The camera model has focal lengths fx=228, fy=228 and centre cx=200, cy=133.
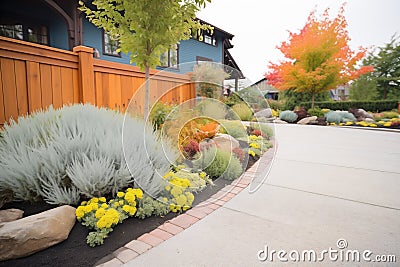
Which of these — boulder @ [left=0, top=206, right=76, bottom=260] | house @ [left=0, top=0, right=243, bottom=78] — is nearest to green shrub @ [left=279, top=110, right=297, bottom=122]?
house @ [left=0, top=0, right=243, bottom=78]

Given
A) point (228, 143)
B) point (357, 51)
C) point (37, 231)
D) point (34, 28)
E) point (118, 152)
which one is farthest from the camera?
point (357, 51)

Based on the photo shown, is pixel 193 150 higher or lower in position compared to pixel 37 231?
higher

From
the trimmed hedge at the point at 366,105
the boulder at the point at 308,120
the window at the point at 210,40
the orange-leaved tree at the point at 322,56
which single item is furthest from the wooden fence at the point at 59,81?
the trimmed hedge at the point at 366,105

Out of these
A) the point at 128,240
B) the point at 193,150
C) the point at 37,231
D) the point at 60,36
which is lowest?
the point at 128,240

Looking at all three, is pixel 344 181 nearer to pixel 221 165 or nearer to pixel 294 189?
pixel 294 189

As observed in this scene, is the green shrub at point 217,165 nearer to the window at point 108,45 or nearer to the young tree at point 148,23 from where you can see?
the young tree at point 148,23

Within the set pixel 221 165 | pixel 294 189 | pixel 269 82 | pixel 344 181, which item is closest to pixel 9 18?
pixel 221 165

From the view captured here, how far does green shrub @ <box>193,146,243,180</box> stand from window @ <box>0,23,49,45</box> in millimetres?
7851

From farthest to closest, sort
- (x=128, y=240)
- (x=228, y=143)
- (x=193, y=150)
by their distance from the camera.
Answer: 1. (x=228, y=143)
2. (x=193, y=150)
3. (x=128, y=240)

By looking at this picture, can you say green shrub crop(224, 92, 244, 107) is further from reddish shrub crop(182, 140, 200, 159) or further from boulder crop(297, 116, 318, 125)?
boulder crop(297, 116, 318, 125)

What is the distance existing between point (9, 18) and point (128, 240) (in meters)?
8.66

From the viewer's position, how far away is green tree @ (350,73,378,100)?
17.1 meters

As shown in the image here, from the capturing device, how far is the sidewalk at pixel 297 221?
1.52 m

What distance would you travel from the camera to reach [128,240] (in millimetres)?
1633
